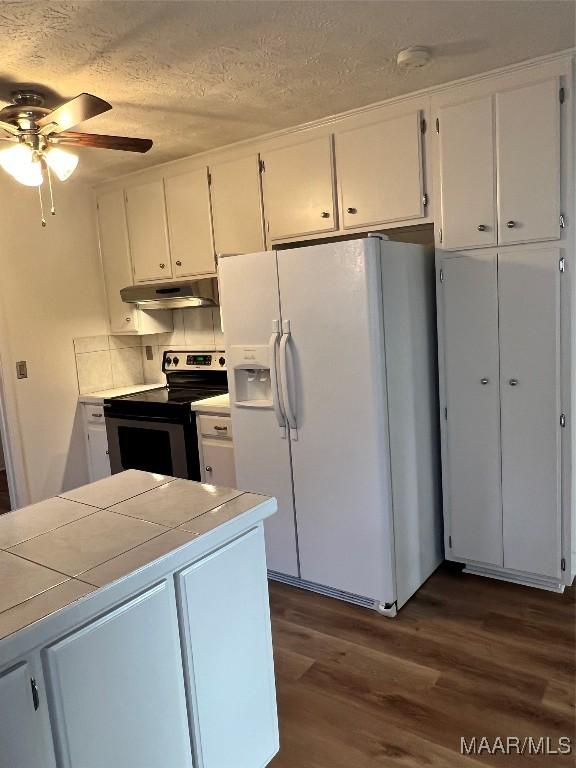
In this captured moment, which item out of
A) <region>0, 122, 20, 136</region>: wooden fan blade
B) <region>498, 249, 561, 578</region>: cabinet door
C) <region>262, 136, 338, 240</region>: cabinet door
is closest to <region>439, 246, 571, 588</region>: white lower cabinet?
<region>498, 249, 561, 578</region>: cabinet door

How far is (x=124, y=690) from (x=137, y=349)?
3492 millimetres

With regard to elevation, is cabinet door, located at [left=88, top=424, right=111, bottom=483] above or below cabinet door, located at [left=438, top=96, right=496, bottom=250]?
below

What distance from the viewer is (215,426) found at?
10.8ft

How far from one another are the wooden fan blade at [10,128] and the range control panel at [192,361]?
2.03 m

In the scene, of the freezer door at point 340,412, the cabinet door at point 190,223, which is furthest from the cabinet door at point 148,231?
the freezer door at point 340,412

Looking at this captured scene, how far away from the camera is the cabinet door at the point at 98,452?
3.96 m

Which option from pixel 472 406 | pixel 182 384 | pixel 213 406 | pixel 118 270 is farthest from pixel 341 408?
pixel 118 270

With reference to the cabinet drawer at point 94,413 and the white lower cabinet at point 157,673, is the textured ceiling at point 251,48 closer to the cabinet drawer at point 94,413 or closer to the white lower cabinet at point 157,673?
the white lower cabinet at point 157,673

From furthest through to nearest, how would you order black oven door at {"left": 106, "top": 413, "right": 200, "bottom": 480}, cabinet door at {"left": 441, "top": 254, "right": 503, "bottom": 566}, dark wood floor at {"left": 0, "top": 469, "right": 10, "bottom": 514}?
dark wood floor at {"left": 0, "top": 469, "right": 10, "bottom": 514}
black oven door at {"left": 106, "top": 413, "right": 200, "bottom": 480}
cabinet door at {"left": 441, "top": 254, "right": 503, "bottom": 566}

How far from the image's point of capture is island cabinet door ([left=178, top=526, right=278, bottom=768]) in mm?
1412

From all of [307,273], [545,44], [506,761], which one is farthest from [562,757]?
[545,44]

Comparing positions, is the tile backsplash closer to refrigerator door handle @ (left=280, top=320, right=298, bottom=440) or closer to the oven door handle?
the oven door handle

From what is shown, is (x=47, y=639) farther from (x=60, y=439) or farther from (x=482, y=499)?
(x=60, y=439)

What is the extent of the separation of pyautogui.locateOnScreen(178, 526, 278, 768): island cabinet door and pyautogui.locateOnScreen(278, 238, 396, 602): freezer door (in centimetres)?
103
